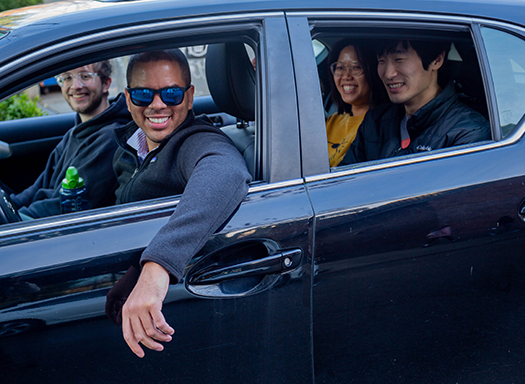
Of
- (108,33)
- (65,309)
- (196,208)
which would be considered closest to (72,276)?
(65,309)

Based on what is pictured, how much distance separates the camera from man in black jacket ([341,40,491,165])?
7.28ft

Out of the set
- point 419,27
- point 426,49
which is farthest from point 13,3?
point 419,27

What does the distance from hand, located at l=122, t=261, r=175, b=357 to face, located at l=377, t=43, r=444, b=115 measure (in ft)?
4.83

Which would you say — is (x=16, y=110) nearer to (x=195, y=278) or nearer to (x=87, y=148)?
(x=87, y=148)

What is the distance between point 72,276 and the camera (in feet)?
4.64

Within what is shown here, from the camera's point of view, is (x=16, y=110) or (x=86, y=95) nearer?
(x=86, y=95)

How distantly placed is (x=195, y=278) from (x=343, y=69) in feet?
5.55

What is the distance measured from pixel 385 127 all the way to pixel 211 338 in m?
1.40

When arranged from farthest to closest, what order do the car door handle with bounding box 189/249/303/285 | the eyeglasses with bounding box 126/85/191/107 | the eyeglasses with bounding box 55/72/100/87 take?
the eyeglasses with bounding box 55/72/100/87 → the eyeglasses with bounding box 126/85/191/107 → the car door handle with bounding box 189/249/303/285

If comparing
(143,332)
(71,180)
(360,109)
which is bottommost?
(143,332)

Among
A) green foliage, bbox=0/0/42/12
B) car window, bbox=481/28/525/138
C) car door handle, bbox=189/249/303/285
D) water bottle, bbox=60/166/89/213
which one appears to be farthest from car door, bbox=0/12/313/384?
green foliage, bbox=0/0/42/12

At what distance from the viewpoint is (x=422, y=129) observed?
2318 millimetres

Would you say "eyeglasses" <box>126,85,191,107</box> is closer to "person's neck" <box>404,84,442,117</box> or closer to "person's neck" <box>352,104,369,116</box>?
"person's neck" <box>404,84,442,117</box>

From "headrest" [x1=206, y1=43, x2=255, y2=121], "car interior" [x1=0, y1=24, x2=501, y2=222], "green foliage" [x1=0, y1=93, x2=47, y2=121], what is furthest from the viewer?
"green foliage" [x1=0, y1=93, x2=47, y2=121]
